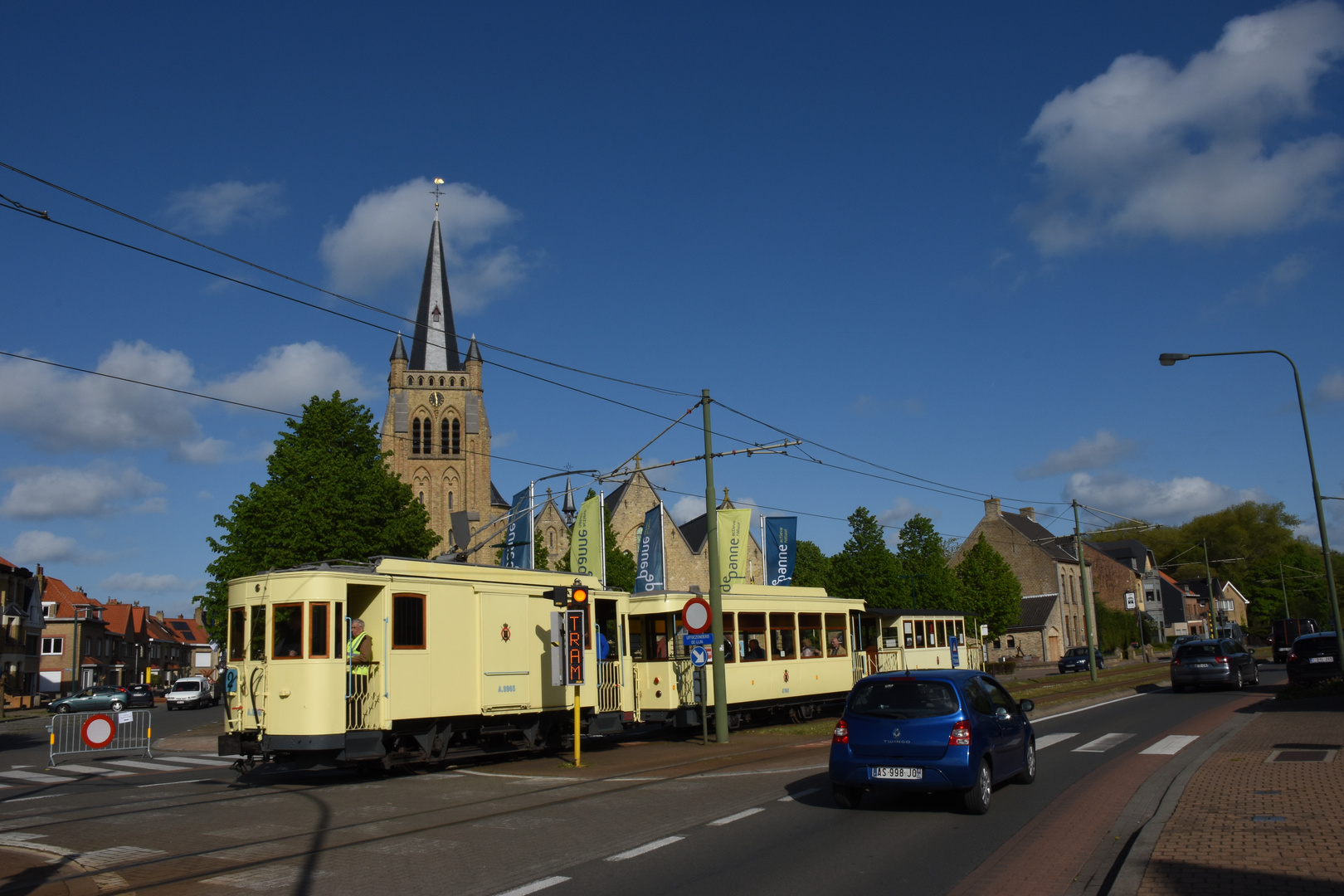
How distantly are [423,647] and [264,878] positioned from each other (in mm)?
7459

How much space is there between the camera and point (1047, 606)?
75.5 metres

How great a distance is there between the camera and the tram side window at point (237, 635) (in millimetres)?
14914

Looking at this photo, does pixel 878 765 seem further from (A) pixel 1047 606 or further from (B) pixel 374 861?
(A) pixel 1047 606

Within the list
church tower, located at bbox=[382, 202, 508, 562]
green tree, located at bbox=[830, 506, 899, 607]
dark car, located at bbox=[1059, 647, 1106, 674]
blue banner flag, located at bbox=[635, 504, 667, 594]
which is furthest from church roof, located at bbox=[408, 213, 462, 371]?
dark car, located at bbox=[1059, 647, 1106, 674]

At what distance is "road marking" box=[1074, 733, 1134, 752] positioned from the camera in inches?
631

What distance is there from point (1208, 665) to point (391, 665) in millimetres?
25352

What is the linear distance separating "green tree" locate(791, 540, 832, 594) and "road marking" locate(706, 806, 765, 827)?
5261 cm

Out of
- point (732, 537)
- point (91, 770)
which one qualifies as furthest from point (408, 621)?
point (732, 537)

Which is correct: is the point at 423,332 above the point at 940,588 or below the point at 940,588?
above

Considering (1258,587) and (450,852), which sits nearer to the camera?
(450,852)

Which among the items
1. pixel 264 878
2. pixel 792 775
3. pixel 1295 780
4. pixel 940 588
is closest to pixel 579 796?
pixel 792 775

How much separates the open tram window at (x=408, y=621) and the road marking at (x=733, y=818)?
6581mm

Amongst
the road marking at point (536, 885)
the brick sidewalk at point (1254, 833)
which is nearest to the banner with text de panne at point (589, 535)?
the brick sidewalk at point (1254, 833)

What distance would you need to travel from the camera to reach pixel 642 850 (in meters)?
8.84
